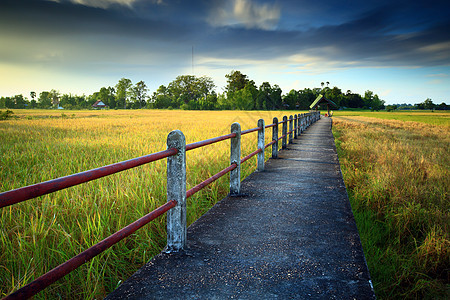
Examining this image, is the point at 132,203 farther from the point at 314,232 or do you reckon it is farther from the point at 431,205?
the point at 431,205

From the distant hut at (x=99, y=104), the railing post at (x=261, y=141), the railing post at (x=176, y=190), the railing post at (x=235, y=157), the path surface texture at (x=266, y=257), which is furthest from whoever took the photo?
the distant hut at (x=99, y=104)

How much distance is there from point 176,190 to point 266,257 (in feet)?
3.41

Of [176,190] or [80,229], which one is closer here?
[176,190]

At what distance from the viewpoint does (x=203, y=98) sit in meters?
112

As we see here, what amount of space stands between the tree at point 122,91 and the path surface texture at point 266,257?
420 ft

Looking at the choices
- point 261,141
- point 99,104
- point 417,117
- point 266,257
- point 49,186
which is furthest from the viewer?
point 99,104

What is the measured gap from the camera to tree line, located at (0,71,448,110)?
101 meters

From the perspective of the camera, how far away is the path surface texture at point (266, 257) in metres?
2.10

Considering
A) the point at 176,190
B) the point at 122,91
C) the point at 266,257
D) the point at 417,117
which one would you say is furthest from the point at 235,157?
the point at 122,91

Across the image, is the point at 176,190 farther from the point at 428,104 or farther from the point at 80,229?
the point at 428,104

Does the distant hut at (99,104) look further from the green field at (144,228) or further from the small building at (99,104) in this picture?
the green field at (144,228)

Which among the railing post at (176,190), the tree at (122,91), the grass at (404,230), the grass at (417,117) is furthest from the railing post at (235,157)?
the tree at (122,91)

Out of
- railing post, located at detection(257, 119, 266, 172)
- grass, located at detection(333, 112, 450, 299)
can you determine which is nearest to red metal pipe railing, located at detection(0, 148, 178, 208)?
grass, located at detection(333, 112, 450, 299)

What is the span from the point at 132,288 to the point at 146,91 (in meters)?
133
